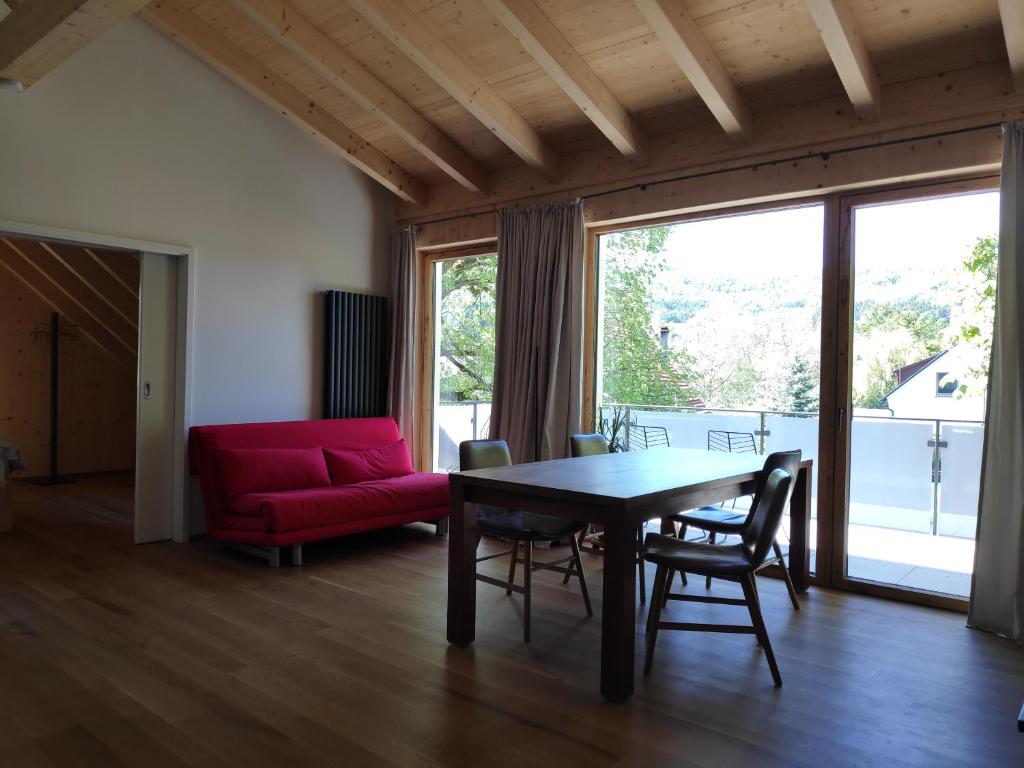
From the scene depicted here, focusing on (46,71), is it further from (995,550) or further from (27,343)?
(995,550)

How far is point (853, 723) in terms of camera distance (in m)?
2.46

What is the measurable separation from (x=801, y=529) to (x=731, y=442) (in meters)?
0.78

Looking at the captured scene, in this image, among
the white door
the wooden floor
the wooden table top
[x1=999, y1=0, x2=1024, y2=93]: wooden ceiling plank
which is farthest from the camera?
the white door

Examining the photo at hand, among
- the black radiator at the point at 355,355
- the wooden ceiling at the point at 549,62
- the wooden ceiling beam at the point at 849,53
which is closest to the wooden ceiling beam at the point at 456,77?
the wooden ceiling at the point at 549,62

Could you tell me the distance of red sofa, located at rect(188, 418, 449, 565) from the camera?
4391 mm

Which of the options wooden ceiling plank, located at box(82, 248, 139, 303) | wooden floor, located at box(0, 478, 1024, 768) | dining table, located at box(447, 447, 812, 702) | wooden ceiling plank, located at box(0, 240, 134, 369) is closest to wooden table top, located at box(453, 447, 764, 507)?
dining table, located at box(447, 447, 812, 702)

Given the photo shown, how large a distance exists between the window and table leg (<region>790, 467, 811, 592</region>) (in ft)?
2.52

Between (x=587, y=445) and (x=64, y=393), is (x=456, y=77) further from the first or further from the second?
(x=64, y=393)

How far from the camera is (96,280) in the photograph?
7145mm

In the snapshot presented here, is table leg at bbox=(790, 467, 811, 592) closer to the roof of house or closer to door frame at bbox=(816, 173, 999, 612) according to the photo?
door frame at bbox=(816, 173, 999, 612)

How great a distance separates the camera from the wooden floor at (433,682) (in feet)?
7.40

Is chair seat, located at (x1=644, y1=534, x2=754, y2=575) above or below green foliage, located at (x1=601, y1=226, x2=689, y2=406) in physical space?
below

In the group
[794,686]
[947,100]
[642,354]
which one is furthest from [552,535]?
[947,100]

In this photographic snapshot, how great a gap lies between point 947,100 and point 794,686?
290 cm
